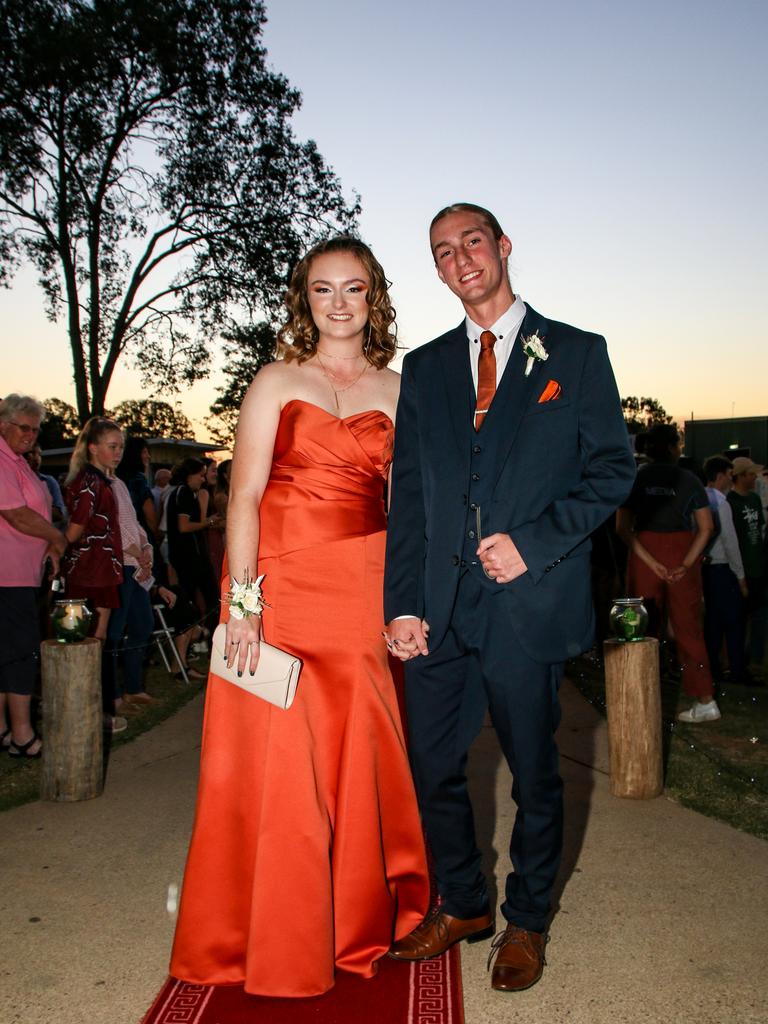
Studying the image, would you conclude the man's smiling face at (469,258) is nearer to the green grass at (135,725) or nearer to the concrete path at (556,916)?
the concrete path at (556,916)

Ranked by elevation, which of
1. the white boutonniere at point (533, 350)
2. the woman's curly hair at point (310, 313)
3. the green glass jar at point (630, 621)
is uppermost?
the woman's curly hair at point (310, 313)

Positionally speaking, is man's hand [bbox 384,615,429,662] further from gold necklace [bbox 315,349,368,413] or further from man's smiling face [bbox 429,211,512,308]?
man's smiling face [bbox 429,211,512,308]

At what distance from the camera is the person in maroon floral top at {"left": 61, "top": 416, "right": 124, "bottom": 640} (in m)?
6.25

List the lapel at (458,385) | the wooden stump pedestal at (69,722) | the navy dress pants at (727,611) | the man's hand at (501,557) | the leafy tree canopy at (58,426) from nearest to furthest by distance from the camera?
the man's hand at (501,557) → the lapel at (458,385) → the wooden stump pedestal at (69,722) → the navy dress pants at (727,611) → the leafy tree canopy at (58,426)

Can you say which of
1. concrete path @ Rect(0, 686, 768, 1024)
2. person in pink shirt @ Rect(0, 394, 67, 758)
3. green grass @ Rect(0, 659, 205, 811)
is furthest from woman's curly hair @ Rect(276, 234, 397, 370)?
green grass @ Rect(0, 659, 205, 811)

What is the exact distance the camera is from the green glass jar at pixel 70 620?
16.1 feet

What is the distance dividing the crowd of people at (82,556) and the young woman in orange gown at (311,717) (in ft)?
9.21

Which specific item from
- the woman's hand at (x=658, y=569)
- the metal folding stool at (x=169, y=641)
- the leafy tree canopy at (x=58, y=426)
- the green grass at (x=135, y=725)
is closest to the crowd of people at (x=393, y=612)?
the green grass at (x=135, y=725)

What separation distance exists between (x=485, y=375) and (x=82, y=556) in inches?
163

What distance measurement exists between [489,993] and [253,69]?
1924 cm

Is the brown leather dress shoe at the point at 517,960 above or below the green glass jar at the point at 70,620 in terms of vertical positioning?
below

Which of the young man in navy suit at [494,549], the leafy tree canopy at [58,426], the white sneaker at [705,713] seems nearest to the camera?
the young man in navy suit at [494,549]

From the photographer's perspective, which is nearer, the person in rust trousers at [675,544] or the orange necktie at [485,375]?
the orange necktie at [485,375]

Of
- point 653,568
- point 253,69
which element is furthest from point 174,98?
point 653,568
